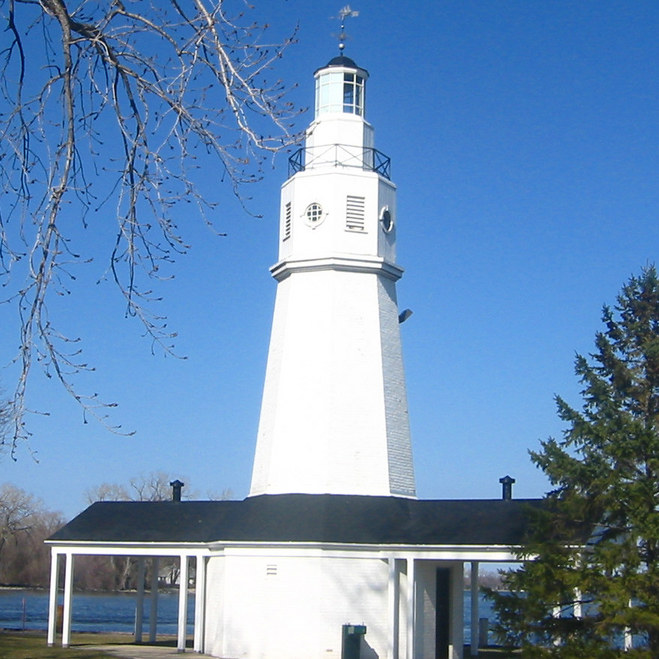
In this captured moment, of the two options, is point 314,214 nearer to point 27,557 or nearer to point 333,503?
point 333,503

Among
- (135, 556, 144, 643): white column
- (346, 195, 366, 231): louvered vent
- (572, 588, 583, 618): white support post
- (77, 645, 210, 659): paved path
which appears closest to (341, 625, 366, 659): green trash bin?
(77, 645, 210, 659): paved path

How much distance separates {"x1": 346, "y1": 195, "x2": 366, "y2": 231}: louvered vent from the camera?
2630cm

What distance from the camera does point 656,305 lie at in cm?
1888

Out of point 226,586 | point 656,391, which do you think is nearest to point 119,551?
point 226,586

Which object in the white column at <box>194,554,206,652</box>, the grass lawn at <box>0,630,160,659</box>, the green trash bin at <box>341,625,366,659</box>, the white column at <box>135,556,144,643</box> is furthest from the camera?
the white column at <box>135,556,144,643</box>

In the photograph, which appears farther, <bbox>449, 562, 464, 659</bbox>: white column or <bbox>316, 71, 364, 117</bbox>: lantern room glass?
<bbox>316, 71, 364, 117</bbox>: lantern room glass

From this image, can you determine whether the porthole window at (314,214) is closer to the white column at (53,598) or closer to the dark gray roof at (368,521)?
the dark gray roof at (368,521)

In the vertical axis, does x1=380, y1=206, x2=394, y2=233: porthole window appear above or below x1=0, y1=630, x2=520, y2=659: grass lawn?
above

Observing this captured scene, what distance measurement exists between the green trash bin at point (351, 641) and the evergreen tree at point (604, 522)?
15.1 ft

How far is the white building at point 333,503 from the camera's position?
23172 mm

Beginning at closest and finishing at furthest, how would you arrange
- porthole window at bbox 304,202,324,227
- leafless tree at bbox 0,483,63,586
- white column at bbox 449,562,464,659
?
white column at bbox 449,562,464,659 → porthole window at bbox 304,202,324,227 → leafless tree at bbox 0,483,63,586

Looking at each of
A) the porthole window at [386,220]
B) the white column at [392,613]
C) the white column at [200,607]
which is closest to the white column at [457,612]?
the white column at [392,613]

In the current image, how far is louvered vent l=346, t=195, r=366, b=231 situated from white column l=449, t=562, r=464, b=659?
8.35 metres

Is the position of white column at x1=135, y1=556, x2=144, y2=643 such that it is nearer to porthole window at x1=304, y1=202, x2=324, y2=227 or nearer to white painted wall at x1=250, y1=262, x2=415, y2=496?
white painted wall at x1=250, y1=262, x2=415, y2=496
